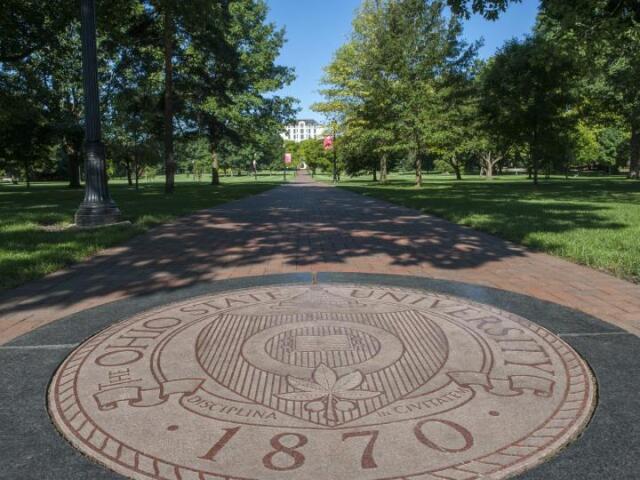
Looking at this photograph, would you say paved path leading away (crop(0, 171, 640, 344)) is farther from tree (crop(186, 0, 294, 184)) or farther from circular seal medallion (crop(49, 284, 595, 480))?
tree (crop(186, 0, 294, 184))

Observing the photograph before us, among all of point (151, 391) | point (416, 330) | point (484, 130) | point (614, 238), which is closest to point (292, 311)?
point (416, 330)

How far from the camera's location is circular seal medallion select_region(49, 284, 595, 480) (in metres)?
1.92

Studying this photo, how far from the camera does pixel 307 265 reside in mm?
6148

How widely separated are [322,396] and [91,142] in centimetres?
999

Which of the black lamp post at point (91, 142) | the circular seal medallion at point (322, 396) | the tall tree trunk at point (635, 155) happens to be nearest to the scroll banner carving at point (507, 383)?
the circular seal medallion at point (322, 396)

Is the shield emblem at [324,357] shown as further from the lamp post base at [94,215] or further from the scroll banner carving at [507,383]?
the lamp post base at [94,215]

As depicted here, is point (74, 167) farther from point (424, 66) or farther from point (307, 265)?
point (307, 265)

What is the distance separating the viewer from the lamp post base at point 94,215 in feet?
33.2

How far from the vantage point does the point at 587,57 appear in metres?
15.9

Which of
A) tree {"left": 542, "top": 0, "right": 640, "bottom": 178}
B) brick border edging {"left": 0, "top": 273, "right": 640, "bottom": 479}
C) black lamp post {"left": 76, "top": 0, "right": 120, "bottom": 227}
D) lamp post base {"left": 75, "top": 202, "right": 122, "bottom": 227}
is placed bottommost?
brick border edging {"left": 0, "top": 273, "right": 640, "bottom": 479}

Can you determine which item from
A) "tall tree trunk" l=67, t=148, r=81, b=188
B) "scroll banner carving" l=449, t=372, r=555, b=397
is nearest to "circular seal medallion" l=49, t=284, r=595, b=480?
"scroll banner carving" l=449, t=372, r=555, b=397

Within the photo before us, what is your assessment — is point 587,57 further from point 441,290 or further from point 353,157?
point 353,157

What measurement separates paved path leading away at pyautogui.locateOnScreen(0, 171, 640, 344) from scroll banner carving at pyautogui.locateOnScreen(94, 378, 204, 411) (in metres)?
1.57

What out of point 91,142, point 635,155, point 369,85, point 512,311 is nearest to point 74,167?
point 369,85
